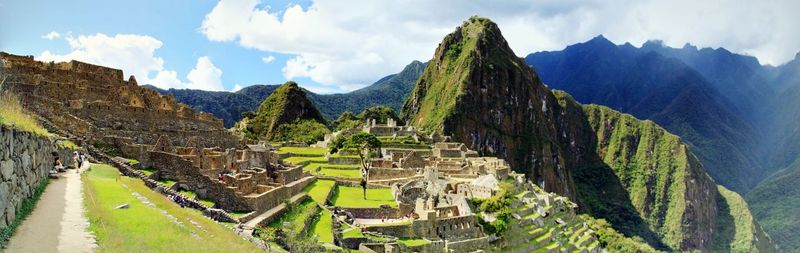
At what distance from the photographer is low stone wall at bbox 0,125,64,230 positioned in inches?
478

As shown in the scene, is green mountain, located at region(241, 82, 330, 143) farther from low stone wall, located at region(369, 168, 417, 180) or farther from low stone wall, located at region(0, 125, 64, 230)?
low stone wall, located at region(0, 125, 64, 230)

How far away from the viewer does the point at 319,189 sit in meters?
39.4

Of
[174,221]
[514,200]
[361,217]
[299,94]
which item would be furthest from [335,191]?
[299,94]

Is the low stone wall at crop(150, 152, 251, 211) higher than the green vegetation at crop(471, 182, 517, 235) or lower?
higher

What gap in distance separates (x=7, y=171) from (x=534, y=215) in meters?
43.9

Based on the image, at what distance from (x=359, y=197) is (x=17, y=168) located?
28.3m

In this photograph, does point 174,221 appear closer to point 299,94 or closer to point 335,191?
point 335,191

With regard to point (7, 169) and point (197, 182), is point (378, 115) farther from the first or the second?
point (7, 169)

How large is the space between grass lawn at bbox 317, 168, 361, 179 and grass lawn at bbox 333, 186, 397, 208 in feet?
12.2

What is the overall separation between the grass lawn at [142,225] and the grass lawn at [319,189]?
14720 mm

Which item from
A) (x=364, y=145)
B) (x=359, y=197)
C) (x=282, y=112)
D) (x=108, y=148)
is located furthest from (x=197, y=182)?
(x=282, y=112)

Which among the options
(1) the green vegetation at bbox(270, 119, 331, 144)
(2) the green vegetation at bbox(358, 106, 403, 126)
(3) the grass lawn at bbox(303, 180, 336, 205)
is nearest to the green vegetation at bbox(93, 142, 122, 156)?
(3) the grass lawn at bbox(303, 180, 336, 205)

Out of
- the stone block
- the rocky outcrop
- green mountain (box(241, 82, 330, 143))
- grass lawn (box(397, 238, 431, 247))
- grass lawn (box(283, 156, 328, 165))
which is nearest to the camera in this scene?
the stone block

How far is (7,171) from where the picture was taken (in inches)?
491
